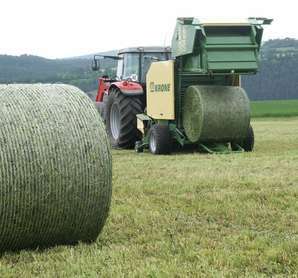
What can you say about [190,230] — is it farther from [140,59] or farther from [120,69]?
[120,69]

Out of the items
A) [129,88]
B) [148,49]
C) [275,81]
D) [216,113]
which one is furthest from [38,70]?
[216,113]

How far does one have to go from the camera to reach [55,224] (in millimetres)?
4844

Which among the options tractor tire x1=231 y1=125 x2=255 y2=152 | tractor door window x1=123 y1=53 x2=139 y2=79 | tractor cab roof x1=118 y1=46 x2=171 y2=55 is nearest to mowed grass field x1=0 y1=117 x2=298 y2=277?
tractor tire x1=231 y1=125 x2=255 y2=152

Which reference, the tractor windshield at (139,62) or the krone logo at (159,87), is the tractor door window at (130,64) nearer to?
the tractor windshield at (139,62)

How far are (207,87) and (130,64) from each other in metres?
3.59

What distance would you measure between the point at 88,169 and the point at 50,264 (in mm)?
727

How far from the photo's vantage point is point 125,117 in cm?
1398

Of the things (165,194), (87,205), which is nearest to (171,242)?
(87,205)

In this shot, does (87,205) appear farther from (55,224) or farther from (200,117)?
(200,117)

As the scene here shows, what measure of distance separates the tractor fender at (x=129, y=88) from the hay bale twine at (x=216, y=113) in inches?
72.1

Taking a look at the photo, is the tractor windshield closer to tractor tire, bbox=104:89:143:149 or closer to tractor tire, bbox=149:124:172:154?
tractor tire, bbox=104:89:143:149

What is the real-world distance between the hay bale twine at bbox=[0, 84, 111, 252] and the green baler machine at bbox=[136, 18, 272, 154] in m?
6.95

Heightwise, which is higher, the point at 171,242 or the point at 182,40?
the point at 182,40

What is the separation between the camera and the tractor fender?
1394 centimetres
